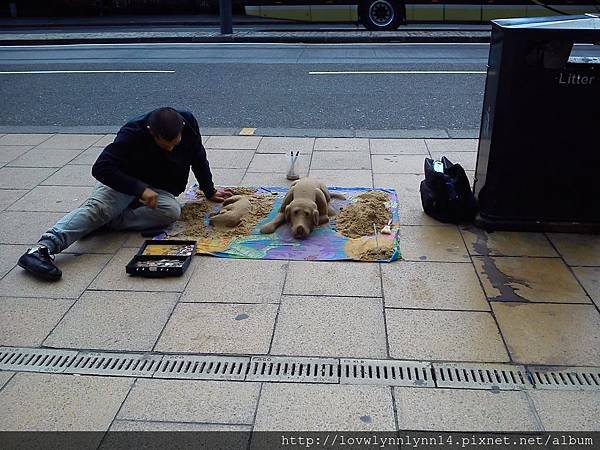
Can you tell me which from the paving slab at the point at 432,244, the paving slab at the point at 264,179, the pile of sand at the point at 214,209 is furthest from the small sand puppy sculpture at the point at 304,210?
the paving slab at the point at 264,179

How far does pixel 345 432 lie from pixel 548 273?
6.22 feet

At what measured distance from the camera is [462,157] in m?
5.73

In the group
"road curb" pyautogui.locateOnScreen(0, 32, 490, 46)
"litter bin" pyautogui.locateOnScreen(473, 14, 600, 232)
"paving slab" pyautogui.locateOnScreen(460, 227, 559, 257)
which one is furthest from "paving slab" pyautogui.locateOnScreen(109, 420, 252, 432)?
"road curb" pyautogui.locateOnScreen(0, 32, 490, 46)

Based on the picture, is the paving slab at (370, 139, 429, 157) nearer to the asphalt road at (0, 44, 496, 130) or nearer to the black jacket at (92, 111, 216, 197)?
the asphalt road at (0, 44, 496, 130)

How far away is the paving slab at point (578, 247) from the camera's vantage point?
3789mm

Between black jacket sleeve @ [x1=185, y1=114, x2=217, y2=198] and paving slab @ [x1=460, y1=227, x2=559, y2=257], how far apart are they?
1961 mm

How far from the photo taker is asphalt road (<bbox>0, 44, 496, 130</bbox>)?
24.6ft

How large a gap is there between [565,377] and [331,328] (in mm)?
1143

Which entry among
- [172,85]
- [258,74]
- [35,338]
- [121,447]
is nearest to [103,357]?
[35,338]

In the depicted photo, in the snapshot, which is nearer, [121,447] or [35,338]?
[121,447]

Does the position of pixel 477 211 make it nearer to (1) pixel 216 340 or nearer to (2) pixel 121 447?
(1) pixel 216 340

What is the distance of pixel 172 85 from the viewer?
9.37 m

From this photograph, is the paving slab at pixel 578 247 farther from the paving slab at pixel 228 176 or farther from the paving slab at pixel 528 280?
the paving slab at pixel 228 176

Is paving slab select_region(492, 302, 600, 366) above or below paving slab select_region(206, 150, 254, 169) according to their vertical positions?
below
